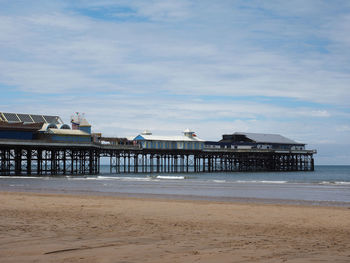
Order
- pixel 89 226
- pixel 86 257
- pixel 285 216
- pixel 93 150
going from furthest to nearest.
→ pixel 93 150 < pixel 285 216 < pixel 89 226 < pixel 86 257

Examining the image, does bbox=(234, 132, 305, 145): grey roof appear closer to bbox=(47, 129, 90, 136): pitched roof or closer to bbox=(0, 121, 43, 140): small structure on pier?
bbox=(47, 129, 90, 136): pitched roof

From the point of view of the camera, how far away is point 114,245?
30.7 ft

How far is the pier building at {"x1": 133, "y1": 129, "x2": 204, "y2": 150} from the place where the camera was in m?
76.1

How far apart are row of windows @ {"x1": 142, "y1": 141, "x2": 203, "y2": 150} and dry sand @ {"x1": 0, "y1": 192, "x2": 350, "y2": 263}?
5865 centimetres

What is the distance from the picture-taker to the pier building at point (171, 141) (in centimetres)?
7612

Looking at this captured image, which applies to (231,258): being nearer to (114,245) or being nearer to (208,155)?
(114,245)

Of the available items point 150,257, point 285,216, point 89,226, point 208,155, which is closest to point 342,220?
point 285,216

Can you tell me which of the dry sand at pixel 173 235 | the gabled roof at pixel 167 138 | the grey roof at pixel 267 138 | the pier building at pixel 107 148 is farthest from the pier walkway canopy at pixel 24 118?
the dry sand at pixel 173 235

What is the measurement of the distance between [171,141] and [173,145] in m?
0.69

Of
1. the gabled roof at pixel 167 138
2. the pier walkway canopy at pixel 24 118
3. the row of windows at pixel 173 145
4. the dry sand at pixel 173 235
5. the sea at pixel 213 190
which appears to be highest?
the pier walkway canopy at pixel 24 118

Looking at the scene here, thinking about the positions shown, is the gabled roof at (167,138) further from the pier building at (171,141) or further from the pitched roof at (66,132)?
the pitched roof at (66,132)

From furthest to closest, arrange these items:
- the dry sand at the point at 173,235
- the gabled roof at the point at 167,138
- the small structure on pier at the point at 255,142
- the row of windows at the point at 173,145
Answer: the small structure on pier at the point at 255,142, the gabled roof at the point at 167,138, the row of windows at the point at 173,145, the dry sand at the point at 173,235

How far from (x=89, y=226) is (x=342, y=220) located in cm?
736

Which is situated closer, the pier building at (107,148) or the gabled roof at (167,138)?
the pier building at (107,148)
